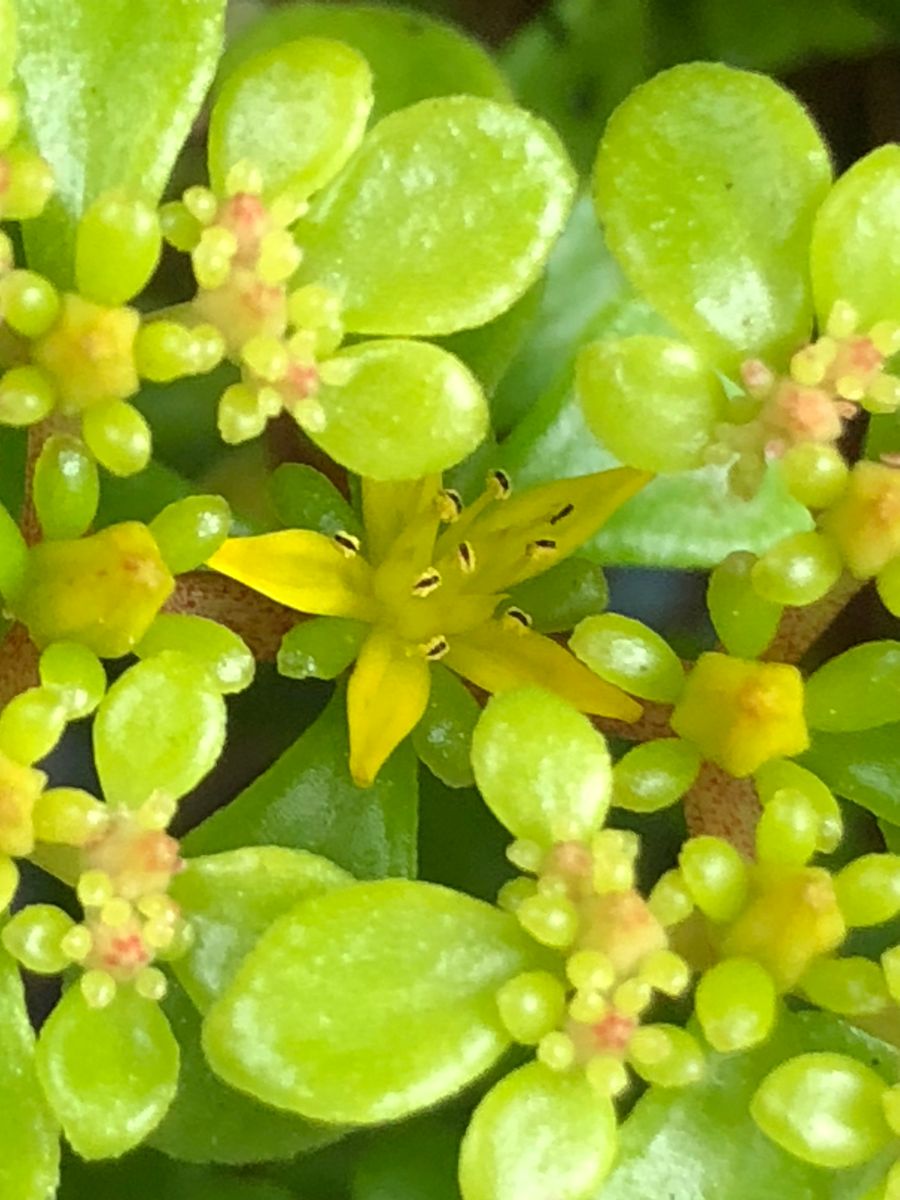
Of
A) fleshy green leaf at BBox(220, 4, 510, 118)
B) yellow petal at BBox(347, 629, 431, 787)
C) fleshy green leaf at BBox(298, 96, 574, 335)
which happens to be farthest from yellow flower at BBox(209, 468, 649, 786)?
fleshy green leaf at BBox(220, 4, 510, 118)

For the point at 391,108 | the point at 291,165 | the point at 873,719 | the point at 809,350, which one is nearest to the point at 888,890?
the point at 873,719

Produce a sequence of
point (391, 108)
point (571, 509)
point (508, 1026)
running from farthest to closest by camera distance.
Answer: point (391, 108) → point (571, 509) → point (508, 1026)

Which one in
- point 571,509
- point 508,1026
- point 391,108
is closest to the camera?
point 508,1026

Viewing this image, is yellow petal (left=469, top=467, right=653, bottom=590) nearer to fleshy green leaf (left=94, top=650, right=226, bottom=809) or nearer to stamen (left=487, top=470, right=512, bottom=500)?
stamen (left=487, top=470, right=512, bottom=500)

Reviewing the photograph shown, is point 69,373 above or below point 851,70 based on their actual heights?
above

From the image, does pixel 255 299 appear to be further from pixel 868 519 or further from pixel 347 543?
pixel 868 519

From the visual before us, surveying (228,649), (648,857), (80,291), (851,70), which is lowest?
(648,857)

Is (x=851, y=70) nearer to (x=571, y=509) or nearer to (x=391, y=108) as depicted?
(x=391, y=108)
